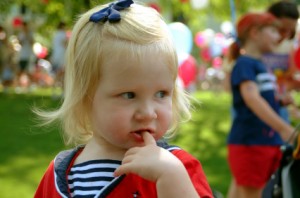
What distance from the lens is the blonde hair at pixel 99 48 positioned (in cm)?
A: 152

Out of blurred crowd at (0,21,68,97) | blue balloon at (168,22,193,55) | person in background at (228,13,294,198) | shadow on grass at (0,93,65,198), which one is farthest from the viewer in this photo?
blurred crowd at (0,21,68,97)

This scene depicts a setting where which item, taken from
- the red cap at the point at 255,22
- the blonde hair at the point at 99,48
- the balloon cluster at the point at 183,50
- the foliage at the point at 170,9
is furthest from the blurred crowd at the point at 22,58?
the blonde hair at the point at 99,48

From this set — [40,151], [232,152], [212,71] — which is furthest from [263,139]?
[212,71]

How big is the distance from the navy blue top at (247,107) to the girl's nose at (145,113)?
249 cm

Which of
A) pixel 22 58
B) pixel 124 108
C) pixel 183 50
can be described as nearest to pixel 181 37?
pixel 183 50

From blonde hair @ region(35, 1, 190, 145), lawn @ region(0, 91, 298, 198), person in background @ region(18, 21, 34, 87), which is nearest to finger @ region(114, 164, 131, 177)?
blonde hair @ region(35, 1, 190, 145)

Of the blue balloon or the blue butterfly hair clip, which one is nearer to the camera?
the blue butterfly hair clip

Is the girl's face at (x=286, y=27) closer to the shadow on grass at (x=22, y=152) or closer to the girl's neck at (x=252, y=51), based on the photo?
the girl's neck at (x=252, y=51)

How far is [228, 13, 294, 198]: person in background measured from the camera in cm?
393

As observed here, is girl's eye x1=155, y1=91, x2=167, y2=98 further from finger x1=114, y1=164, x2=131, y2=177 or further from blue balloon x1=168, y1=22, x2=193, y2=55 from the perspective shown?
blue balloon x1=168, y1=22, x2=193, y2=55

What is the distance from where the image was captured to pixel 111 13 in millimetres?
1587

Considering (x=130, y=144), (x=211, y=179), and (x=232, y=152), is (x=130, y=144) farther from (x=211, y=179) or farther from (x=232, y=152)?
(x=211, y=179)

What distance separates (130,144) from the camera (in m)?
1.55

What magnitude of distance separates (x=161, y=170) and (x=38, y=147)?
5820 mm
